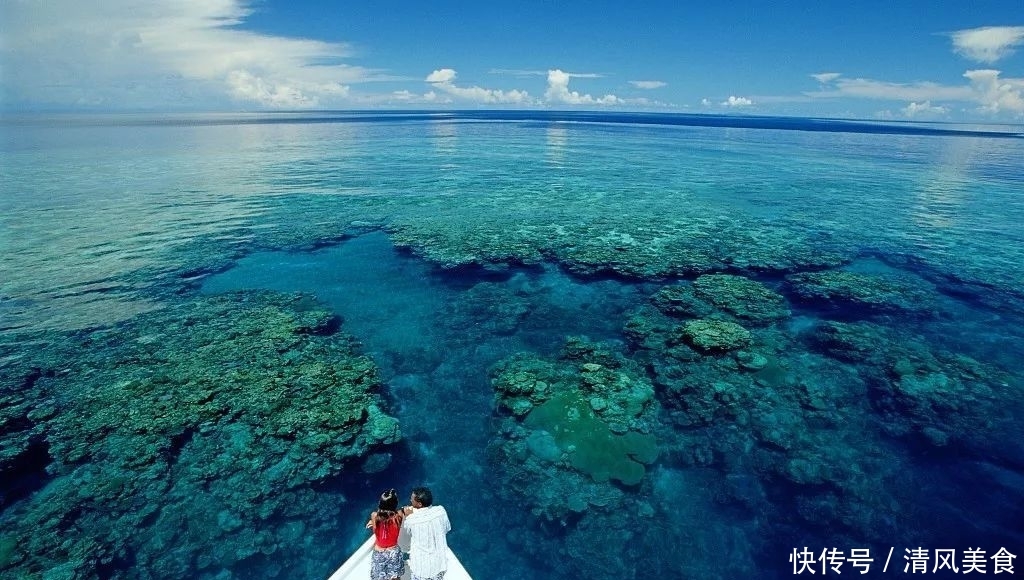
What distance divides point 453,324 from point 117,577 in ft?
41.8

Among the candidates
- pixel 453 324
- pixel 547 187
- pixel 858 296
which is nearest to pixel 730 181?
pixel 547 187

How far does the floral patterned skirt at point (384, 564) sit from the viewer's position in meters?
7.65

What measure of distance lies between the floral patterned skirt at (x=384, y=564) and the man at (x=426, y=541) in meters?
0.27

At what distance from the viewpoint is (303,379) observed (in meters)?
15.7

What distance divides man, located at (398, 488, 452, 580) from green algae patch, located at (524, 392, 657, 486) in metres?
6.35

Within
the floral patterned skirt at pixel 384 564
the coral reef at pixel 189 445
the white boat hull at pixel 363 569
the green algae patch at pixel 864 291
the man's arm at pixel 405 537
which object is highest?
the green algae patch at pixel 864 291

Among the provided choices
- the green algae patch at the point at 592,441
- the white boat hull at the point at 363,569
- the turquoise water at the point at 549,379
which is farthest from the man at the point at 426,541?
the green algae patch at the point at 592,441

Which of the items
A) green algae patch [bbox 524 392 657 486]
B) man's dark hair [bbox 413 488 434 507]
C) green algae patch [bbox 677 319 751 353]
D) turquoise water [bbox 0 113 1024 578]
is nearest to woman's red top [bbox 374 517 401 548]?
man's dark hair [bbox 413 488 434 507]

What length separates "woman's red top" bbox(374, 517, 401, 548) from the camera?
750 cm

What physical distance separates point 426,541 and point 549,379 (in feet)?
30.5

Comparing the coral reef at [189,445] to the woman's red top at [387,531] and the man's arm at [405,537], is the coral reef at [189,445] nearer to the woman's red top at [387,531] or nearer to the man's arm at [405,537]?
the man's arm at [405,537]

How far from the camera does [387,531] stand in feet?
A: 24.8

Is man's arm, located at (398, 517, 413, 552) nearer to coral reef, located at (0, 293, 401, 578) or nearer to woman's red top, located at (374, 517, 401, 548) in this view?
woman's red top, located at (374, 517, 401, 548)

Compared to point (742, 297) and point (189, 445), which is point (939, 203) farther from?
point (189, 445)
